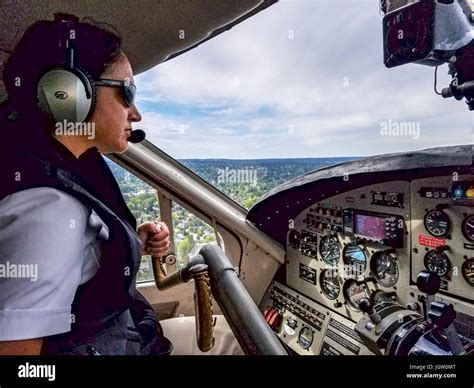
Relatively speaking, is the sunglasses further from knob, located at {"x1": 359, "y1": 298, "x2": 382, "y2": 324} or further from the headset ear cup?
knob, located at {"x1": 359, "y1": 298, "x2": 382, "y2": 324}

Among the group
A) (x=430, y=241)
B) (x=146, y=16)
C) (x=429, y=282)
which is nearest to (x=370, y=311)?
(x=429, y=282)

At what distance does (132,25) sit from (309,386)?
1036 mm

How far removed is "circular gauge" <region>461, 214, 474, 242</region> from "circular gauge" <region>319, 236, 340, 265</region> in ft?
1.78

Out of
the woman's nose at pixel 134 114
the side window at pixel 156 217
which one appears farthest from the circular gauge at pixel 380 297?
the woman's nose at pixel 134 114

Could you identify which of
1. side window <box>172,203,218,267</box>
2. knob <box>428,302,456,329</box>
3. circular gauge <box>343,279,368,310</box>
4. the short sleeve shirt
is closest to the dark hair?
the short sleeve shirt

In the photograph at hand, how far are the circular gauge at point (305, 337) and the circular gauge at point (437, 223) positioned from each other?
76 cm

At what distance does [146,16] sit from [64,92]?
1.19ft

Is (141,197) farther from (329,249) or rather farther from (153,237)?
(329,249)

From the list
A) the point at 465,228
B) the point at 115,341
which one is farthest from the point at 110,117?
the point at 465,228

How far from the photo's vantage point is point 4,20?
96 centimetres

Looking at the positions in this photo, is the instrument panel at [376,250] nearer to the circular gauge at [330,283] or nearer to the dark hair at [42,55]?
the circular gauge at [330,283]

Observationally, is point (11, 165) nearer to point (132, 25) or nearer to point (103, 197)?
point (103, 197)

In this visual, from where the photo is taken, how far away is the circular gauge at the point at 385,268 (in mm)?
1469

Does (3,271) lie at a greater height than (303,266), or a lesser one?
greater
